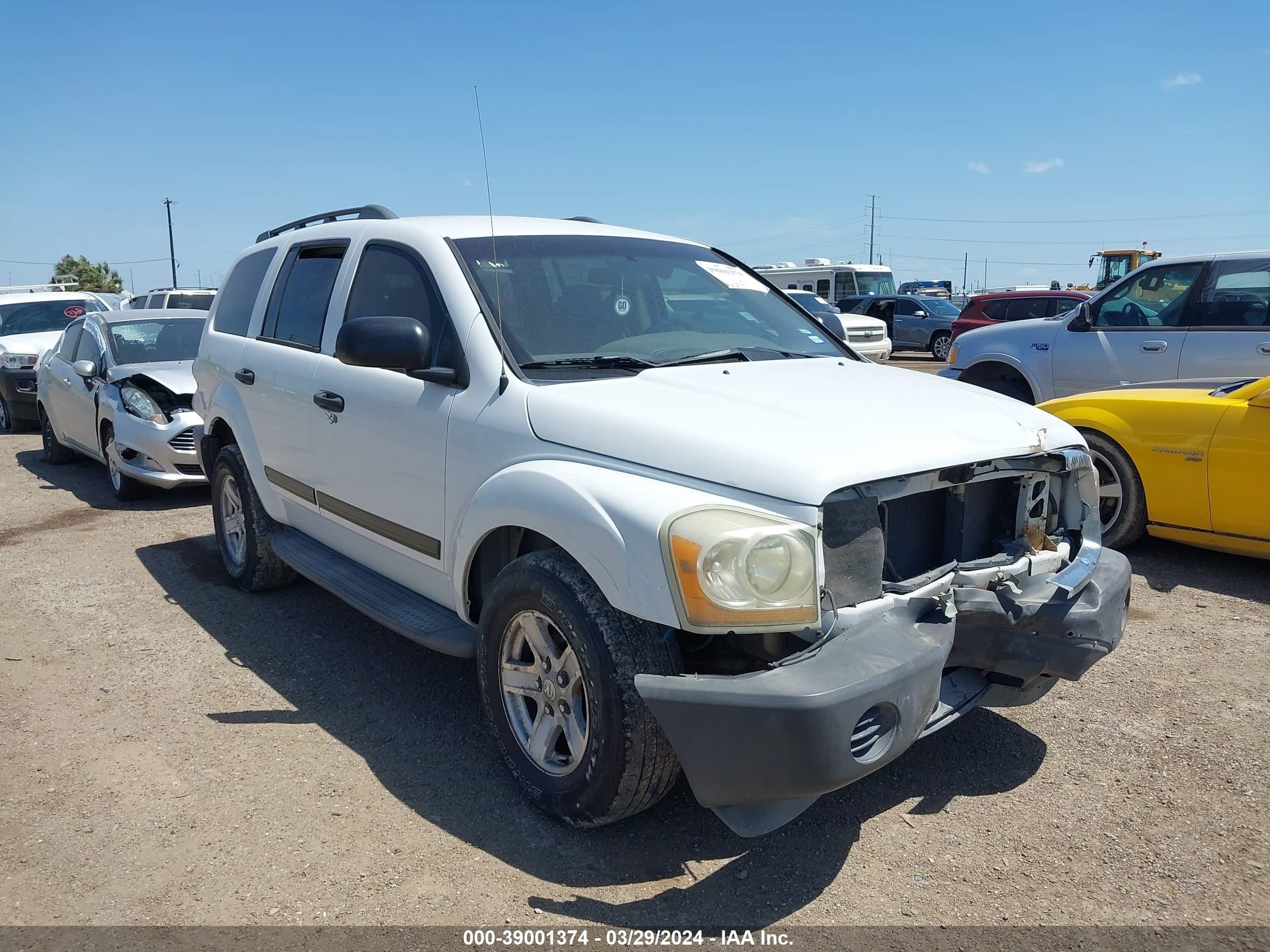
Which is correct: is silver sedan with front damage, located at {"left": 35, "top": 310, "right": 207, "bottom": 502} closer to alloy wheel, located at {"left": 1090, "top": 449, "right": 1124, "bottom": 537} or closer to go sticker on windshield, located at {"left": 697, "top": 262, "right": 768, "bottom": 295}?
go sticker on windshield, located at {"left": 697, "top": 262, "right": 768, "bottom": 295}

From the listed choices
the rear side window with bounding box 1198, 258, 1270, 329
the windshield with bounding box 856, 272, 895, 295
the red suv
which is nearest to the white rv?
the windshield with bounding box 856, 272, 895, 295

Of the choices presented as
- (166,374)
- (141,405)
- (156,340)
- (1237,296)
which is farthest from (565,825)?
(156,340)

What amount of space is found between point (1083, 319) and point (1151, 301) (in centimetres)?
56

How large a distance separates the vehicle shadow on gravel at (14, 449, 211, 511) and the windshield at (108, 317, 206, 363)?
3.81 ft

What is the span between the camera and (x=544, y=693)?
10.2ft

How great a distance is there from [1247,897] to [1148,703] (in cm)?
133

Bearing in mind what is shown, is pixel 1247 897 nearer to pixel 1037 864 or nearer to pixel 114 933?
pixel 1037 864

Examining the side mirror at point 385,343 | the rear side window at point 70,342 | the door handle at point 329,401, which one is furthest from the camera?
the rear side window at point 70,342

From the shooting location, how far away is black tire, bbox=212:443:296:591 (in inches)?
207

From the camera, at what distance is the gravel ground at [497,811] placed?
2.75m

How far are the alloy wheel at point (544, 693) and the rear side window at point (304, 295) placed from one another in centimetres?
202

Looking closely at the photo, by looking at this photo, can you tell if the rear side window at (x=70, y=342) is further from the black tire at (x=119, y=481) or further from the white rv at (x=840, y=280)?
the white rv at (x=840, y=280)

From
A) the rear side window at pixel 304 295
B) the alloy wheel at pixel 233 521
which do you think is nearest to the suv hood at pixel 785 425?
the rear side window at pixel 304 295

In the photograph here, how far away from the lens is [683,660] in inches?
109
